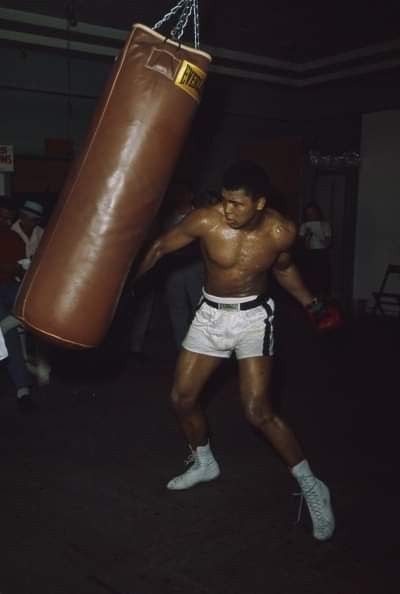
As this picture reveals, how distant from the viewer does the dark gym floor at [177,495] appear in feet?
8.84

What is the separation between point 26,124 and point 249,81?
383cm

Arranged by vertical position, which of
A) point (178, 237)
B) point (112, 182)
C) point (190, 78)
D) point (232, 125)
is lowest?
point (178, 237)

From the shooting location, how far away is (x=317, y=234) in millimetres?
9609

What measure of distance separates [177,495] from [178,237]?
141 centimetres

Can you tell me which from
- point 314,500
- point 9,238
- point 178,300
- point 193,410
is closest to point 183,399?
point 193,410

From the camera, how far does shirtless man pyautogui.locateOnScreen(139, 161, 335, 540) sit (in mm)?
3008

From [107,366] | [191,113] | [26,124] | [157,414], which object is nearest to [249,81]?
[26,124]

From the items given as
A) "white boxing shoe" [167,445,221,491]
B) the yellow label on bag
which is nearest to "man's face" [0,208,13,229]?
"white boxing shoe" [167,445,221,491]

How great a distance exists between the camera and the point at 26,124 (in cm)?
884

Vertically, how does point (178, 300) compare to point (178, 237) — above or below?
below

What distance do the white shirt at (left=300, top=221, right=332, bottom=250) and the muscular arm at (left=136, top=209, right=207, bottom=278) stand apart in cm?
669

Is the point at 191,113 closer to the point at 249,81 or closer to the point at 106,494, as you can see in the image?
the point at 106,494

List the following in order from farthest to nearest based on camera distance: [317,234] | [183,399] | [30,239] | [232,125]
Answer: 1. [232,125]
2. [317,234]
3. [30,239]
4. [183,399]

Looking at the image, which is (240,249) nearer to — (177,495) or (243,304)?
(243,304)
